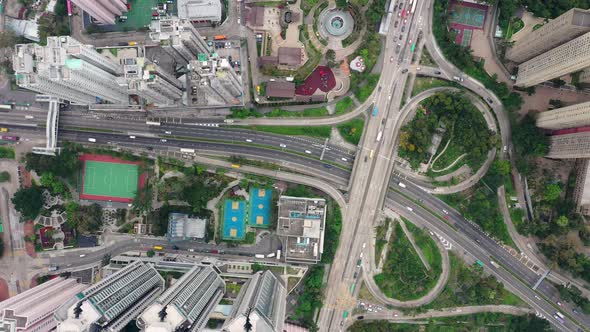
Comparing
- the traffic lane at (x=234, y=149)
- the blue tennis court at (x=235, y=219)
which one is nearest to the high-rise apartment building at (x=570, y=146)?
the traffic lane at (x=234, y=149)

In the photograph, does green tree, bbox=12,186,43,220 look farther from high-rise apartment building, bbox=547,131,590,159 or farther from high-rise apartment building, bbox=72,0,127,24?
high-rise apartment building, bbox=547,131,590,159

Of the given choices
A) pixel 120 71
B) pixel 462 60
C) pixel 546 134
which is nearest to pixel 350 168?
pixel 462 60

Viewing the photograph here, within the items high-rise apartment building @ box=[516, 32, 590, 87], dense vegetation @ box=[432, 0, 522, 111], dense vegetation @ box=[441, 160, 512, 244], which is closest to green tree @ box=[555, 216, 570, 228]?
dense vegetation @ box=[441, 160, 512, 244]

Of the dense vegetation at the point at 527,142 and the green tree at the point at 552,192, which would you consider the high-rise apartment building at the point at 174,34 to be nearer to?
the dense vegetation at the point at 527,142

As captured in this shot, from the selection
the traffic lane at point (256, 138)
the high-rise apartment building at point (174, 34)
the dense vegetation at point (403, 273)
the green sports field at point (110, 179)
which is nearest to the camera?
the high-rise apartment building at point (174, 34)

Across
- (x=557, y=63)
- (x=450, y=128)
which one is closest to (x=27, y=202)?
(x=450, y=128)

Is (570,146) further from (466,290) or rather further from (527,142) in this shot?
(466,290)
